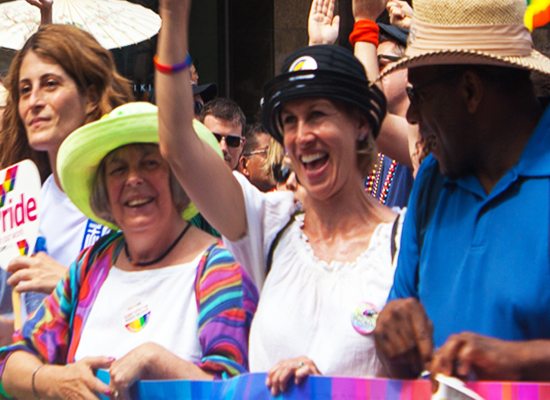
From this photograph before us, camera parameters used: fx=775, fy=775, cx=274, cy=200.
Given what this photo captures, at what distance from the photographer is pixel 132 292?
2721mm

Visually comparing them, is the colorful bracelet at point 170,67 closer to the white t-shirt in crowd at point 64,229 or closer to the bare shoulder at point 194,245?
the bare shoulder at point 194,245

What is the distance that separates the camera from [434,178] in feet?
7.25

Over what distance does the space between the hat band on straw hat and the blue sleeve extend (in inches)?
13.9

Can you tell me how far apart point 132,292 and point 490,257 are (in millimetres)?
1331

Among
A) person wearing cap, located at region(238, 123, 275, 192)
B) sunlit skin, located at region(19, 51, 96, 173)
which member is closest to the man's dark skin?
sunlit skin, located at region(19, 51, 96, 173)

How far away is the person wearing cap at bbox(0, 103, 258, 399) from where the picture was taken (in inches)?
97.9

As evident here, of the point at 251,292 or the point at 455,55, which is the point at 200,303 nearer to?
the point at 251,292

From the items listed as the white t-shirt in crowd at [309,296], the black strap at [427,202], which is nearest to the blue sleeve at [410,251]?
the black strap at [427,202]

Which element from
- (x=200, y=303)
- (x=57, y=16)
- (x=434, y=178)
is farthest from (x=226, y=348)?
(x=57, y=16)

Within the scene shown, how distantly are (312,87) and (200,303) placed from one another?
0.81 meters

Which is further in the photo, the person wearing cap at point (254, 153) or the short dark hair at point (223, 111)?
the person wearing cap at point (254, 153)

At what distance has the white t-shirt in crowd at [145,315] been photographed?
8.39ft

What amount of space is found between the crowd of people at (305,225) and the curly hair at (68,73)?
0.05 feet

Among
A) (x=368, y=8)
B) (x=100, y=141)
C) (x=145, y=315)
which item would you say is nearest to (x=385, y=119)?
(x=368, y=8)
